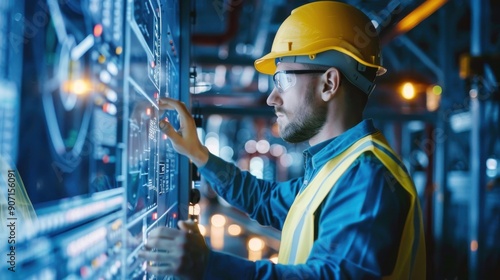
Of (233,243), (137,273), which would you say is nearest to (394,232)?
(137,273)

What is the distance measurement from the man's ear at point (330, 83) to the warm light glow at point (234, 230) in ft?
25.8

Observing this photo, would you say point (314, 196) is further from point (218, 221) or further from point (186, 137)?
point (218, 221)

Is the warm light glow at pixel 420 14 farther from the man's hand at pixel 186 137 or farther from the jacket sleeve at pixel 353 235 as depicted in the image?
the jacket sleeve at pixel 353 235

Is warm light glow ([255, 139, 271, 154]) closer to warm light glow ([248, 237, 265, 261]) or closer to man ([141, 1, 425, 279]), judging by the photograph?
warm light glow ([248, 237, 265, 261])

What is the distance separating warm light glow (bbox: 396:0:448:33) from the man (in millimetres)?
2457

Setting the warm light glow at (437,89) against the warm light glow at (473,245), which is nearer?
the warm light glow at (473,245)

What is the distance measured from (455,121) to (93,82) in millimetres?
8296

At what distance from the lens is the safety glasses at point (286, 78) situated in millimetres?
1812

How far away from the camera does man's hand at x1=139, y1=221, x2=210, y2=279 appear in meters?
1.12

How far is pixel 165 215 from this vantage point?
168cm

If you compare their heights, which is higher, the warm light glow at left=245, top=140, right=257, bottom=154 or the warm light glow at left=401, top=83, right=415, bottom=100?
the warm light glow at left=401, top=83, right=415, bottom=100

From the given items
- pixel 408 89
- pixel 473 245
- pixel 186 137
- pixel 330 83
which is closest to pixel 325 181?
pixel 330 83

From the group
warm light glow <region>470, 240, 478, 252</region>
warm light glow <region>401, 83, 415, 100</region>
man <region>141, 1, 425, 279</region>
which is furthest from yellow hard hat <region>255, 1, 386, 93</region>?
warm light glow <region>401, 83, 415, 100</region>

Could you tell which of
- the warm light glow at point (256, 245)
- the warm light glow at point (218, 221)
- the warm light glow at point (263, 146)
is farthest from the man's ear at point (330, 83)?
the warm light glow at point (263, 146)
